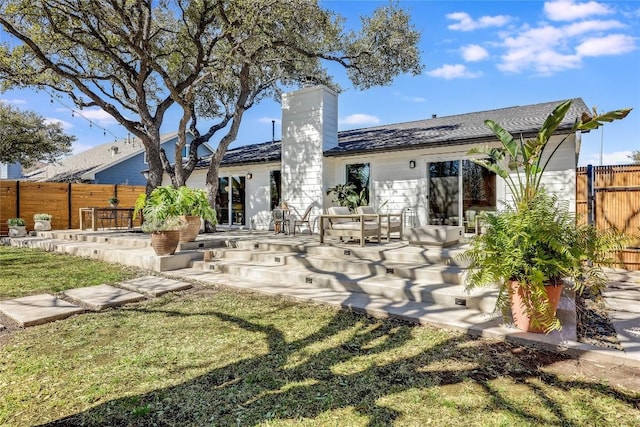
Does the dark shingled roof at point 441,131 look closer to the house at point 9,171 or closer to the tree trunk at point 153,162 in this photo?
the tree trunk at point 153,162

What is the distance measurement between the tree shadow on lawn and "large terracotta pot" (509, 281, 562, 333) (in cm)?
35

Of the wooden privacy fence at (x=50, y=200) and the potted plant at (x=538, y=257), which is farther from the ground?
the wooden privacy fence at (x=50, y=200)

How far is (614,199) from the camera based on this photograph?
7.04m

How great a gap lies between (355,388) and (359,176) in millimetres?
8587

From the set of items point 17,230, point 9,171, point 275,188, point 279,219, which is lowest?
point 17,230

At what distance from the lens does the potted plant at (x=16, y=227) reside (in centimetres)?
1308

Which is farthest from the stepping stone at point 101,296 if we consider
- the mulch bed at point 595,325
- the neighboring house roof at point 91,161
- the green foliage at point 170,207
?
the neighboring house roof at point 91,161

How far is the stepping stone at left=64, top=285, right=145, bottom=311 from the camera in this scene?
4.78 metres

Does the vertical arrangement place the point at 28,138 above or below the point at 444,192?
above

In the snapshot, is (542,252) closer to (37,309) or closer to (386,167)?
(37,309)

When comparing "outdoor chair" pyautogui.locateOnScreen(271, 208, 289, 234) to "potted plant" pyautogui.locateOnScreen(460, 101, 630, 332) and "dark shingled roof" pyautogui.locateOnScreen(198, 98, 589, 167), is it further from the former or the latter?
"potted plant" pyautogui.locateOnScreen(460, 101, 630, 332)

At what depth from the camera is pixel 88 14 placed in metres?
10.2

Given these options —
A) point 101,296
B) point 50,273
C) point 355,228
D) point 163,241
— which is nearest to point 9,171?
point 50,273

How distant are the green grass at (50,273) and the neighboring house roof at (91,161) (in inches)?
592
